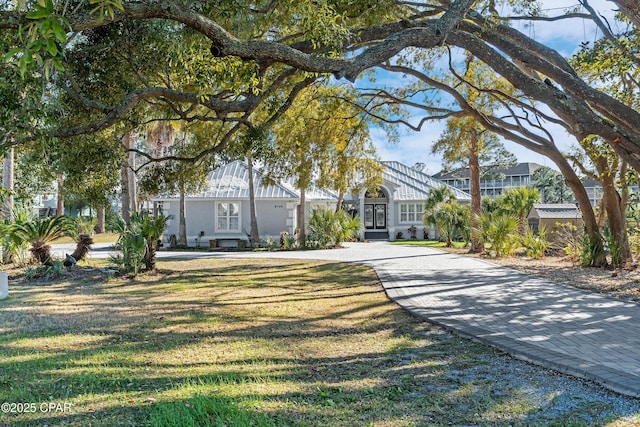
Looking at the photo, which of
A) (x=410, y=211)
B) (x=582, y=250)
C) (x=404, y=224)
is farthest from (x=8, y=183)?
(x=410, y=211)

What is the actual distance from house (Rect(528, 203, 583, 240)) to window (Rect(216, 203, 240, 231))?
59.1ft

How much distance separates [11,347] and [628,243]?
57.0 feet

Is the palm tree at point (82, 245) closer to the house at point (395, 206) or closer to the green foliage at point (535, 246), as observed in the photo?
the green foliage at point (535, 246)

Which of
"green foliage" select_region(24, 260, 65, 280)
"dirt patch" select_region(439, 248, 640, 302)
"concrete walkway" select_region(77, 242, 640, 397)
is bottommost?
"dirt patch" select_region(439, 248, 640, 302)

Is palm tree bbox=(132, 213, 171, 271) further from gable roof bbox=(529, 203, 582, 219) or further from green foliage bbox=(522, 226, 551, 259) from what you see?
gable roof bbox=(529, 203, 582, 219)

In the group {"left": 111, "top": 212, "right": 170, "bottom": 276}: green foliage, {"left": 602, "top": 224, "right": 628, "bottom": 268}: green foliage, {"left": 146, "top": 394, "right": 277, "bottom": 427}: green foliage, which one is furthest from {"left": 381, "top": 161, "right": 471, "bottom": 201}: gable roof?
{"left": 146, "top": 394, "right": 277, "bottom": 427}: green foliage

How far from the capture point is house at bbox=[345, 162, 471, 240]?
3531 centimetres

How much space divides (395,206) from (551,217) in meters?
13.1

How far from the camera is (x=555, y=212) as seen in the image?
81.6 ft

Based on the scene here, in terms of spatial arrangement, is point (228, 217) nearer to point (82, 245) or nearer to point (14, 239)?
point (82, 245)

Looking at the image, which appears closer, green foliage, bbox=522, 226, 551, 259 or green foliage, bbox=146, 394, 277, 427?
green foliage, bbox=146, 394, 277, 427

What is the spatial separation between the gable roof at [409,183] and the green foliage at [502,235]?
13453 millimetres

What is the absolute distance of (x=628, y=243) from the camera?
Answer: 15.4 metres

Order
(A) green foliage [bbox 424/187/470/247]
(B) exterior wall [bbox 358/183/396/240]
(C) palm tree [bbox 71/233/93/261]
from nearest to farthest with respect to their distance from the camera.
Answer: (C) palm tree [bbox 71/233/93/261] < (A) green foliage [bbox 424/187/470/247] < (B) exterior wall [bbox 358/183/396/240]
